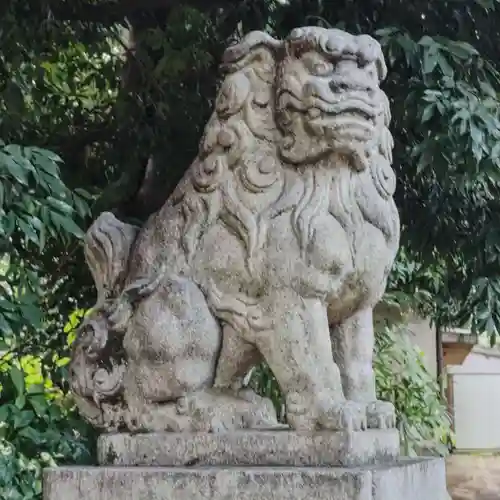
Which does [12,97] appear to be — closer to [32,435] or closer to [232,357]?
[32,435]

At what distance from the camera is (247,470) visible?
2.10 metres

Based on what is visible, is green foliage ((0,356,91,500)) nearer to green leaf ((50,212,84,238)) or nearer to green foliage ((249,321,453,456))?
green leaf ((50,212,84,238))

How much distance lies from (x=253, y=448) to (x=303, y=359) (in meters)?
0.21

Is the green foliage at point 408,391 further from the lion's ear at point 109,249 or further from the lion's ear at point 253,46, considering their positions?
the lion's ear at point 253,46

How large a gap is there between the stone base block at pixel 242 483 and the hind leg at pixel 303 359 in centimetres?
13

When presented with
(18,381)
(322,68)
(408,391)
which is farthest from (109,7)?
(408,391)

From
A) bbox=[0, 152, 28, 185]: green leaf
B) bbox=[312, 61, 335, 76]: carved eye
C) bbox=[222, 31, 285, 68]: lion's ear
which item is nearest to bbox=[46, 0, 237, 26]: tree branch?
bbox=[0, 152, 28, 185]: green leaf

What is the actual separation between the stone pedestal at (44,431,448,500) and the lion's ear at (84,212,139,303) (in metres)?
0.39

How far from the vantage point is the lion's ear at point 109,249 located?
2459 millimetres

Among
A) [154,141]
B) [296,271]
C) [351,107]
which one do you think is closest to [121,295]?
[296,271]

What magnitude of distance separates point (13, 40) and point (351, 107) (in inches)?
87.5

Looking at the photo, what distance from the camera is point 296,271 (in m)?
2.19

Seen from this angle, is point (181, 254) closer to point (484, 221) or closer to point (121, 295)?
point (121, 295)

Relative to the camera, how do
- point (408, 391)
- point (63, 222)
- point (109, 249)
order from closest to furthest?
point (109, 249), point (63, 222), point (408, 391)
